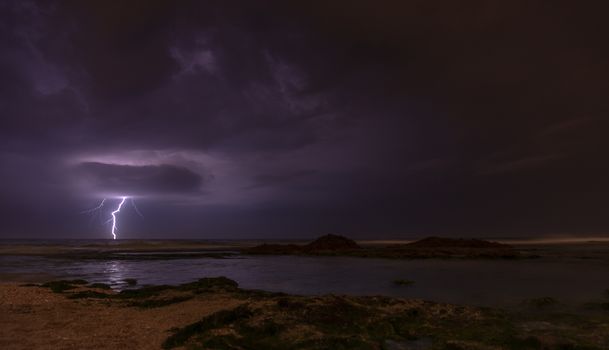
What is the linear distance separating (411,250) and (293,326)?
5036cm

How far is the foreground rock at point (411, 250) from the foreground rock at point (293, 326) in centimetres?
3931

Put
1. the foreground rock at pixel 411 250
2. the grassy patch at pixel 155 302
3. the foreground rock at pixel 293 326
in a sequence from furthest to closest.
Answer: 1. the foreground rock at pixel 411 250
2. the grassy patch at pixel 155 302
3. the foreground rock at pixel 293 326

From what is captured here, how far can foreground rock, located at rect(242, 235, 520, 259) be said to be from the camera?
52.7m

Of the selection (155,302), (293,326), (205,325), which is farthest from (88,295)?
(293,326)

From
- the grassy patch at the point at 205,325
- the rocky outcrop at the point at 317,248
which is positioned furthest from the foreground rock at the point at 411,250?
the grassy patch at the point at 205,325

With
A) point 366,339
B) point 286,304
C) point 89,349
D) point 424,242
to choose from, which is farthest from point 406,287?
point 424,242

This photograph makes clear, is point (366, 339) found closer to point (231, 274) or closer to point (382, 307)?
point (382, 307)

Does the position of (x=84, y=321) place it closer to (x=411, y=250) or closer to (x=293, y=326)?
(x=293, y=326)

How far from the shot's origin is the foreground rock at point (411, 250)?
173 ft

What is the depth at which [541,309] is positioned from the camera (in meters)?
15.4

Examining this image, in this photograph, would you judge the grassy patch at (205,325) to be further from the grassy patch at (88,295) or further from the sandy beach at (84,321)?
the grassy patch at (88,295)

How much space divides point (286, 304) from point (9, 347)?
23.9ft

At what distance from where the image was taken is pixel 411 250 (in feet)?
193

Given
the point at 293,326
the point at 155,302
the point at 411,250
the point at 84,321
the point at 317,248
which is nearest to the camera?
the point at 293,326
